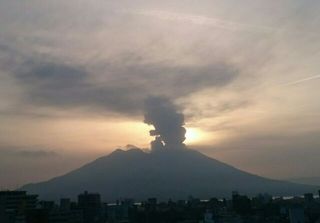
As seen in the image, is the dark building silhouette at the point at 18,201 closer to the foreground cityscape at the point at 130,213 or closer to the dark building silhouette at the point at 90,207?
the foreground cityscape at the point at 130,213

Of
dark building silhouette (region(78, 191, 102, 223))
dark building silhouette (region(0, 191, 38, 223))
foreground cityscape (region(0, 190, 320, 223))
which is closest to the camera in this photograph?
foreground cityscape (region(0, 190, 320, 223))

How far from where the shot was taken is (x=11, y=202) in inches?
2136

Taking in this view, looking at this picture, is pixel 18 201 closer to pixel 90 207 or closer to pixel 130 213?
pixel 90 207

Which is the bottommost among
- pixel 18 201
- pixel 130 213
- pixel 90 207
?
pixel 130 213

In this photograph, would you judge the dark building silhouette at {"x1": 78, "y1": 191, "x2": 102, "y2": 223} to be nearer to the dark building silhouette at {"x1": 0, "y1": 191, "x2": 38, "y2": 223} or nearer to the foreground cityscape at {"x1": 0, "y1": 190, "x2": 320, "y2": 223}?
the foreground cityscape at {"x1": 0, "y1": 190, "x2": 320, "y2": 223}

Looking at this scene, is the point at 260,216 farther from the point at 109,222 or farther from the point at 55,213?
the point at 55,213

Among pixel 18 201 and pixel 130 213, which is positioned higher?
pixel 18 201

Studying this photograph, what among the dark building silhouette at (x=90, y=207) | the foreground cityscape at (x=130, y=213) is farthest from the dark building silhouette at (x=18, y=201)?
the dark building silhouette at (x=90, y=207)

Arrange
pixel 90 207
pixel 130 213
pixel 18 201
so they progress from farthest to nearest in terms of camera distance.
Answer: pixel 130 213 → pixel 90 207 → pixel 18 201

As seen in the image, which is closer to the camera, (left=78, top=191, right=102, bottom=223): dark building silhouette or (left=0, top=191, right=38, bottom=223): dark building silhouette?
(left=0, top=191, right=38, bottom=223): dark building silhouette

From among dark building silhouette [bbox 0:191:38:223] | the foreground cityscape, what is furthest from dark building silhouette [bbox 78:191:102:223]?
dark building silhouette [bbox 0:191:38:223]

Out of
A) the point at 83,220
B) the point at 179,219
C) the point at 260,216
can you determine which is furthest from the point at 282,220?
the point at 83,220

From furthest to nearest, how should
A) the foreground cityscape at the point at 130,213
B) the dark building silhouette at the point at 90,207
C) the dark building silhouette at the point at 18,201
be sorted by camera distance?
the dark building silhouette at the point at 90,207 < the dark building silhouette at the point at 18,201 < the foreground cityscape at the point at 130,213

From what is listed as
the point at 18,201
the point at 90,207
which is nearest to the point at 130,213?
the point at 90,207
